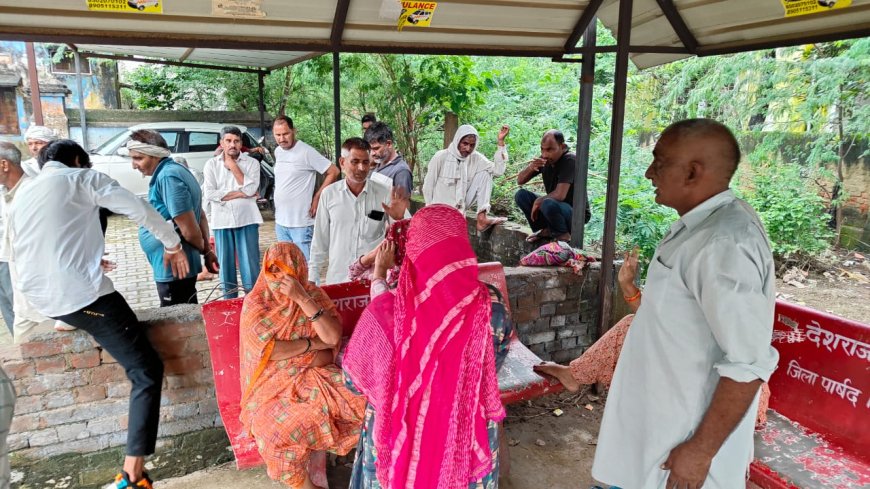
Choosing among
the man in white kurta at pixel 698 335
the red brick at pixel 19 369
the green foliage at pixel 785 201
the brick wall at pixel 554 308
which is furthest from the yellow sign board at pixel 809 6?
the green foliage at pixel 785 201

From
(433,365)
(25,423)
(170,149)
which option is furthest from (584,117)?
(170,149)

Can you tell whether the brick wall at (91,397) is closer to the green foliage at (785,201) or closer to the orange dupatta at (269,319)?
the orange dupatta at (269,319)

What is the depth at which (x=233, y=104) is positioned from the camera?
14953 mm

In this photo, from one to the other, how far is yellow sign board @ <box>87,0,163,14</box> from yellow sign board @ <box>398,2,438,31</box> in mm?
1424

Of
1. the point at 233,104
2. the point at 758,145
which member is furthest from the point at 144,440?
the point at 233,104

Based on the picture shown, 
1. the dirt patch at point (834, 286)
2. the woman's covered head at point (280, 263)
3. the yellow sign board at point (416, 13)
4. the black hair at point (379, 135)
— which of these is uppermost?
the yellow sign board at point (416, 13)

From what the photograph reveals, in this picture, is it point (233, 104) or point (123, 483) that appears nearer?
point (123, 483)

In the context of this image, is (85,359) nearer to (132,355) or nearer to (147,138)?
(132,355)

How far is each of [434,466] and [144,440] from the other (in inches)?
67.0

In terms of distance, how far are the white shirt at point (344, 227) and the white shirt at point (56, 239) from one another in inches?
52.2

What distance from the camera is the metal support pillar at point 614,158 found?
360 centimetres

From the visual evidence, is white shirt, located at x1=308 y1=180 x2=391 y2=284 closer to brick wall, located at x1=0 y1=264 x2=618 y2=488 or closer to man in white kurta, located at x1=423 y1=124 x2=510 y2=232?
brick wall, located at x1=0 y1=264 x2=618 y2=488

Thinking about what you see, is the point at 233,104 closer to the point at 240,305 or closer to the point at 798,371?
the point at 240,305

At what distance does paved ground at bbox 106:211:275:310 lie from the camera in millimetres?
5941
